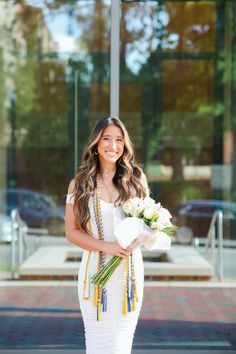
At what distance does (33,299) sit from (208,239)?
10.1 ft

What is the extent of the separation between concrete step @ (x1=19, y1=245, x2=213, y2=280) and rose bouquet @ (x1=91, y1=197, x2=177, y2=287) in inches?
130

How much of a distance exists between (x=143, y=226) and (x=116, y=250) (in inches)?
6.8

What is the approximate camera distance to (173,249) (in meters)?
8.62

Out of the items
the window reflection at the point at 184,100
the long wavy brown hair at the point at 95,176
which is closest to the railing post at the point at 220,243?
the window reflection at the point at 184,100

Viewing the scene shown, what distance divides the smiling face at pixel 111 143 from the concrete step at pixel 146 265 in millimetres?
3151

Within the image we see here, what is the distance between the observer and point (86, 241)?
3.71 meters

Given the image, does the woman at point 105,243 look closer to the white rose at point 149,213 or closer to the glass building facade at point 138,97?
the white rose at point 149,213

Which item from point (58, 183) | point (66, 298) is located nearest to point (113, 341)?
point (66, 298)

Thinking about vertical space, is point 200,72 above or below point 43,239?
above

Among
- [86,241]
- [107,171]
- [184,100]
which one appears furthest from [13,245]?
[86,241]

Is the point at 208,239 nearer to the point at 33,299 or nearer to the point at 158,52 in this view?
the point at 158,52

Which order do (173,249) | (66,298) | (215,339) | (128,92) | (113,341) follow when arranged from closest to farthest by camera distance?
(113,341) < (215,339) < (66,298) < (173,249) < (128,92)

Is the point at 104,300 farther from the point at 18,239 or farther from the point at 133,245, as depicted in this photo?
the point at 18,239

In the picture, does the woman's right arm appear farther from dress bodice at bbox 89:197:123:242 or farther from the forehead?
the forehead
